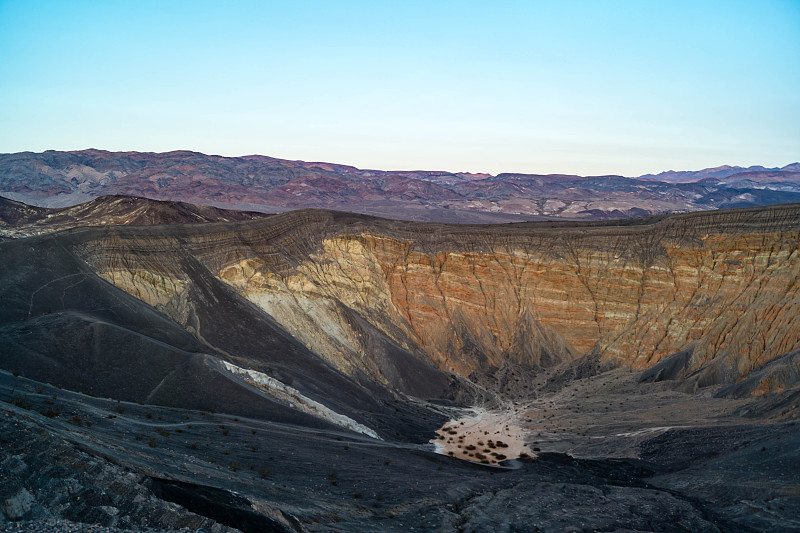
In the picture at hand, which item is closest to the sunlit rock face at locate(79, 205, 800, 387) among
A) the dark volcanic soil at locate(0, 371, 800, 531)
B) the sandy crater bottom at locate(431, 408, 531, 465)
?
the sandy crater bottom at locate(431, 408, 531, 465)

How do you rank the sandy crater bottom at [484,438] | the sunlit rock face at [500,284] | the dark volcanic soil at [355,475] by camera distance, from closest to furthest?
the dark volcanic soil at [355,475] → the sandy crater bottom at [484,438] → the sunlit rock face at [500,284]

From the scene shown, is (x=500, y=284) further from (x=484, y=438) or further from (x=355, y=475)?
(x=355, y=475)

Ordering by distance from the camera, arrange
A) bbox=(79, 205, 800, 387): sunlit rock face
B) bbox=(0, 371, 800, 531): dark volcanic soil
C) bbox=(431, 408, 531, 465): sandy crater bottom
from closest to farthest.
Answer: bbox=(0, 371, 800, 531): dark volcanic soil
bbox=(431, 408, 531, 465): sandy crater bottom
bbox=(79, 205, 800, 387): sunlit rock face

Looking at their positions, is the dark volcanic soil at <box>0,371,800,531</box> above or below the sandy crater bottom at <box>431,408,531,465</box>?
above

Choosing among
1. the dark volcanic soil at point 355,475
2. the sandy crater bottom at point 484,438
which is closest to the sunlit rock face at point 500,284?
the sandy crater bottom at point 484,438

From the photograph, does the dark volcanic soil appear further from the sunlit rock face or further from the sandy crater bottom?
the sunlit rock face

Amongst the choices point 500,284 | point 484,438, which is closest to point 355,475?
point 484,438

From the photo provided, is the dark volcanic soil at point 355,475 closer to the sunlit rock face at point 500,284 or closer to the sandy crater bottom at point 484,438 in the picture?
the sandy crater bottom at point 484,438

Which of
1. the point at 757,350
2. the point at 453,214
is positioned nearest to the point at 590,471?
the point at 757,350
